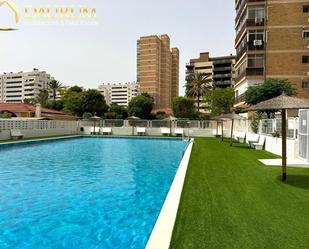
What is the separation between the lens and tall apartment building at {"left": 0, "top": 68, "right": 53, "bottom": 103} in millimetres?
143625

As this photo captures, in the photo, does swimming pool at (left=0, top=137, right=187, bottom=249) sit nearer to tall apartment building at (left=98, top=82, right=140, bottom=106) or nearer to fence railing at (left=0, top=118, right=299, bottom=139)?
fence railing at (left=0, top=118, right=299, bottom=139)

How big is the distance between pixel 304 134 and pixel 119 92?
162 meters

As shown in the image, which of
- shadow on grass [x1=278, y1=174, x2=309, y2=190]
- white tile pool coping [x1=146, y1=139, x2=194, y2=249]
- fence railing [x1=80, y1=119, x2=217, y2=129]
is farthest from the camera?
fence railing [x1=80, y1=119, x2=217, y2=129]

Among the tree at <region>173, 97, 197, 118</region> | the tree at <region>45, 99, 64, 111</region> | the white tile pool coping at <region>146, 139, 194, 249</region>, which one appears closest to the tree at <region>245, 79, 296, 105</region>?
A: the white tile pool coping at <region>146, 139, 194, 249</region>

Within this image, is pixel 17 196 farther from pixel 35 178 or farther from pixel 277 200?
pixel 277 200

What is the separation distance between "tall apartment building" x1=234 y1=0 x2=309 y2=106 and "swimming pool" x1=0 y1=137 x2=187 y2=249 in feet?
91.4

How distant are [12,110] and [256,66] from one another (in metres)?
Result: 42.0

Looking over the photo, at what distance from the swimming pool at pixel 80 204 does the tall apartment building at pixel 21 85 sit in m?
143

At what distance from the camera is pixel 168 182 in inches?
387

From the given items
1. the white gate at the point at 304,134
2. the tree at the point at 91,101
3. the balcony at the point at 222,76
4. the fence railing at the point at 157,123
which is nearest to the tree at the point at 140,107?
the tree at the point at 91,101

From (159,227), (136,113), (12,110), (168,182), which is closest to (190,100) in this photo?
(136,113)

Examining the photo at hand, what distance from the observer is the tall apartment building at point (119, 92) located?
165375mm

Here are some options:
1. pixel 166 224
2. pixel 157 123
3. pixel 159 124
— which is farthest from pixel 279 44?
pixel 166 224

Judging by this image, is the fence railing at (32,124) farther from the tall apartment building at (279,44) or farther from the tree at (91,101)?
the tree at (91,101)
